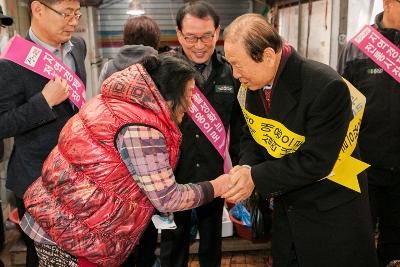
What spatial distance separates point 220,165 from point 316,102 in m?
1.24

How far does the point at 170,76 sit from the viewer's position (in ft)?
5.24

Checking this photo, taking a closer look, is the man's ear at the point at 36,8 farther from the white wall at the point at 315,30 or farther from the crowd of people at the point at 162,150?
the white wall at the point at 315,30

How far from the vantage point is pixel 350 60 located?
281cm

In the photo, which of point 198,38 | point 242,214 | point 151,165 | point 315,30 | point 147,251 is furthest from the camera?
point 315,30

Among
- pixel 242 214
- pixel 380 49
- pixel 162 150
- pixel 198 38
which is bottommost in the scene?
pixel 242 214

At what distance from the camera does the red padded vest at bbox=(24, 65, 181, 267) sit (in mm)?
1490

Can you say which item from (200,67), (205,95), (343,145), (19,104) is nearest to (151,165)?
(343,145)

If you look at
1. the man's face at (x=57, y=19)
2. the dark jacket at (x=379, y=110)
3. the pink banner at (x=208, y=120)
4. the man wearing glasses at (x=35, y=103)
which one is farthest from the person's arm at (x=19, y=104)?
the dark jacket at (x=379, y=110)

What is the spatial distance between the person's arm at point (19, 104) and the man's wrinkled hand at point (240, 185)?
992mm

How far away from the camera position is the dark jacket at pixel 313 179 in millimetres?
1652

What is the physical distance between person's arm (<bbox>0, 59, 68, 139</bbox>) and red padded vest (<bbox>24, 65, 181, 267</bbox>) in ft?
1.52

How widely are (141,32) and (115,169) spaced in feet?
5.50

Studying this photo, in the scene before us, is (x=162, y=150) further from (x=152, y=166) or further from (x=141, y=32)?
(x=141, y=32)

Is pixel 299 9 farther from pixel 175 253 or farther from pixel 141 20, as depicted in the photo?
pixel 175 253
